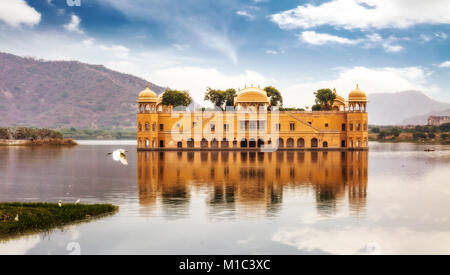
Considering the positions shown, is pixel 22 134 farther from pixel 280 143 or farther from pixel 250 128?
pixel 280 143

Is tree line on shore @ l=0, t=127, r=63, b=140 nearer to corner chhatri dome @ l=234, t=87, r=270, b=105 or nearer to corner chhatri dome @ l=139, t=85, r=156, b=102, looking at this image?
corner chhatri dome @ l=139, t=85, r=156, b=102

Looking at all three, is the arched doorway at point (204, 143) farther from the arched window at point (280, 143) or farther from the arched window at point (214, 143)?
the arched window at point (280, 143)

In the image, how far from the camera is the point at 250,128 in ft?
237

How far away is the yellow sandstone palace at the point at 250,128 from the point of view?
72.3 meters

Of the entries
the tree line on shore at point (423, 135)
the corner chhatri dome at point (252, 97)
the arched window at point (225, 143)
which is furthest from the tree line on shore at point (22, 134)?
the tree line on shore at point (423, 135)

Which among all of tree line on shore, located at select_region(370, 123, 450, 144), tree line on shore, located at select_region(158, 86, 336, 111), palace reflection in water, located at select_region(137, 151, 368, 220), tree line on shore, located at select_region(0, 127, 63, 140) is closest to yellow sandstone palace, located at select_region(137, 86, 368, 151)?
tree line on shore, located at select_region(158, 86, 336, 111)

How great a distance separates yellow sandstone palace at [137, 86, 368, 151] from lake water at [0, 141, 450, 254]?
3776 centimetres

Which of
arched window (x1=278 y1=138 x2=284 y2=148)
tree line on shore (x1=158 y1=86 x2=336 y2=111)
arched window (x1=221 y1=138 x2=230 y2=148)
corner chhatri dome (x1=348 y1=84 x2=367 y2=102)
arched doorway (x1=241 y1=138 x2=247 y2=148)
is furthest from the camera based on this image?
tree line on shore (x1=158 y1=86 x2=336 y2=111)

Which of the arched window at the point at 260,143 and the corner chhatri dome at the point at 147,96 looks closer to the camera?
the corner chhatri dome at the point at 147,96

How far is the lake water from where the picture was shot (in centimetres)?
1462

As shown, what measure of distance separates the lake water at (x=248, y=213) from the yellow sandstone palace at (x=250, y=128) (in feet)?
124

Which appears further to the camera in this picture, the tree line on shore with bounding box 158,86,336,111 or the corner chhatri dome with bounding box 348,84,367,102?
the tree line on shore with bounding box 158,86,336,111

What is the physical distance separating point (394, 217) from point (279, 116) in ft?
182
